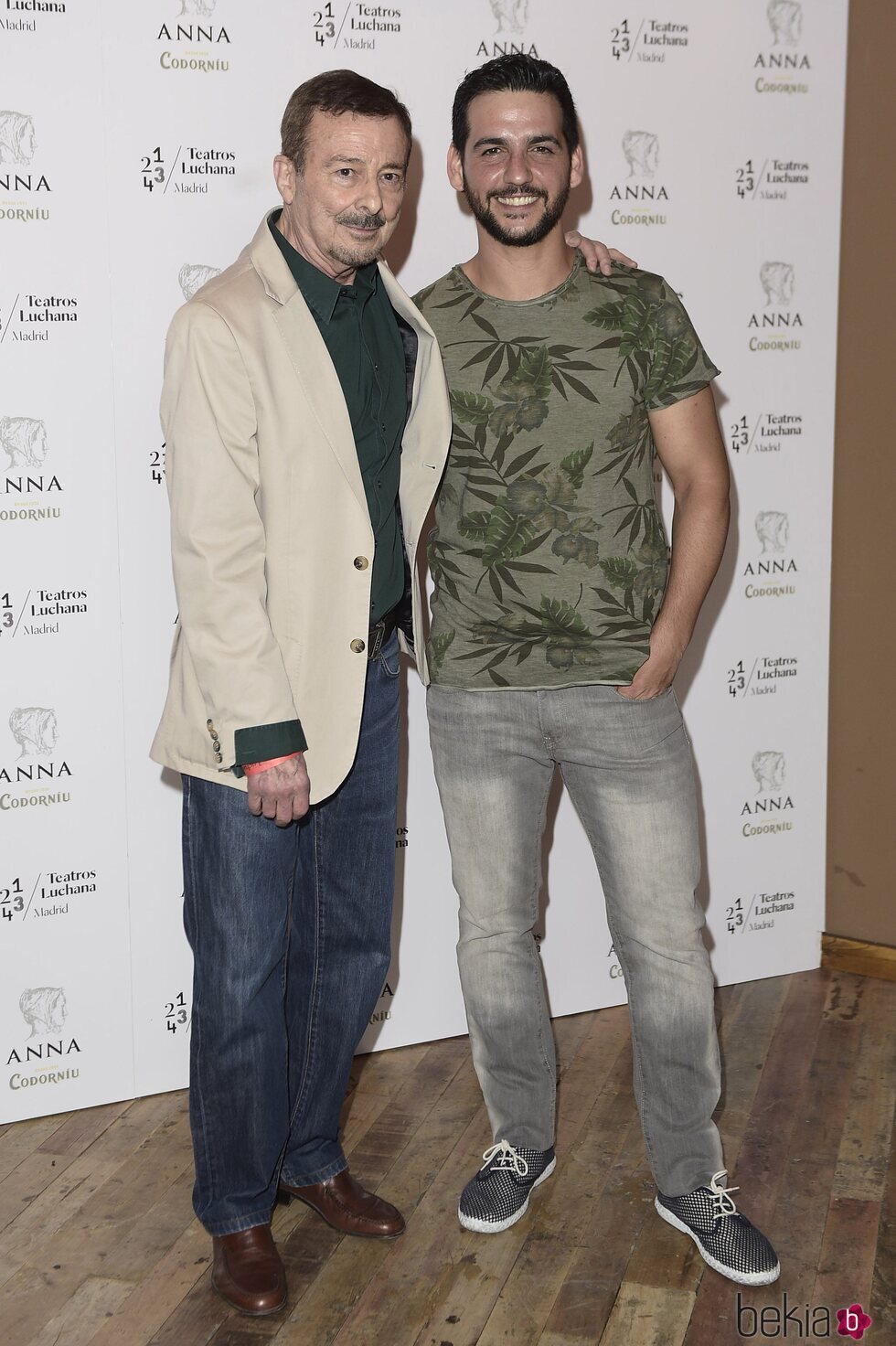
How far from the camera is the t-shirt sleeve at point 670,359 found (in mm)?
2344

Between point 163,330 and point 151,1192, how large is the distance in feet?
5.48

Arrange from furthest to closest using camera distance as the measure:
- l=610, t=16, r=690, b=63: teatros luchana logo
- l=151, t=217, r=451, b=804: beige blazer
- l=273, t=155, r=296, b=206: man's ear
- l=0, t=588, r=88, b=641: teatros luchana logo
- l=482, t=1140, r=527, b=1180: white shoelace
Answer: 1. l=610, t=16, r=690, b=63: teatros luchana logo
2. l=0, t=588, r=88, b=641: teatros luchana logo
3. l=482, t=1140, r=527, b=1180: white shoelace
4. l=273, t=155, r=296, b=206: man's ear
5. l=151, t=217, r=451, b=804: beige blazer

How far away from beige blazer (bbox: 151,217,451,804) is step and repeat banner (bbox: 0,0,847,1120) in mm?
638

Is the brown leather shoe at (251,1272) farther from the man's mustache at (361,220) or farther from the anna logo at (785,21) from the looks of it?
the anna logo at (785,21)

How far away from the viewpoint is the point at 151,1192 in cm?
265

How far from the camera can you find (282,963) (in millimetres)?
2359

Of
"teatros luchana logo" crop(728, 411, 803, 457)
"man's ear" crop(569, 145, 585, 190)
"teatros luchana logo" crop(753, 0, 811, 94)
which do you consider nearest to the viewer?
"man's ear" crop(569, 145, 585, 190)

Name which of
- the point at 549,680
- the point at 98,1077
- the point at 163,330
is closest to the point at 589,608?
the point at 549,680

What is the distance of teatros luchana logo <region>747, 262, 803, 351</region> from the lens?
3299 millimetres

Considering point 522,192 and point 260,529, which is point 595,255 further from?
point 260,529

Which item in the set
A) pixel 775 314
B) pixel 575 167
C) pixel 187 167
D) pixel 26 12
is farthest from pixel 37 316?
pixel 775 314

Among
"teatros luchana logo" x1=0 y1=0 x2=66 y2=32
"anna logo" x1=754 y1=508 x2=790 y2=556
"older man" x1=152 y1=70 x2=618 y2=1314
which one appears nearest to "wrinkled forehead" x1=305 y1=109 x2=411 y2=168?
"older man" x1=152 y1=70 x2=618 y2=1314

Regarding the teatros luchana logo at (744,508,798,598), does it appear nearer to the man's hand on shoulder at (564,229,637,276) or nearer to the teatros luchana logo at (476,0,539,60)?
the man's hand on shoulder at (564,229,637,276)

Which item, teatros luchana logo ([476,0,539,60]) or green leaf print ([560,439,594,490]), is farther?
teatros luchana logo ([476,0,539,60])
